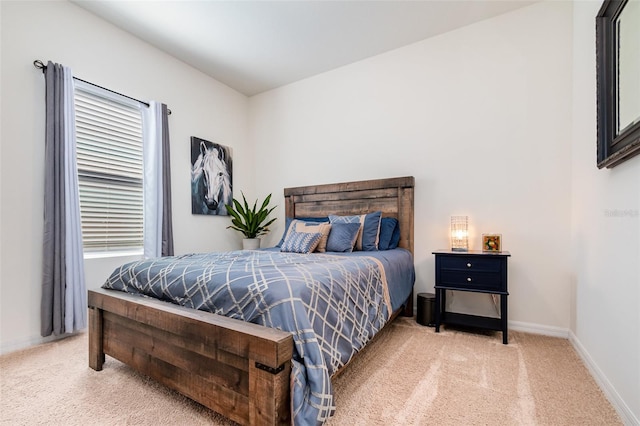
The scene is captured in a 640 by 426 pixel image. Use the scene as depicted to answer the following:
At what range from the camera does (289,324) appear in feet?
3.89

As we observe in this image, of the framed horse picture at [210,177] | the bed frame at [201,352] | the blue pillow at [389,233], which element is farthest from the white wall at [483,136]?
the bed frame at [201,352]

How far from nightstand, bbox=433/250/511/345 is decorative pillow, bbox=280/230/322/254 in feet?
3.55

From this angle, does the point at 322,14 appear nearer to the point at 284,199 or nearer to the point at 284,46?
the point at 284,46

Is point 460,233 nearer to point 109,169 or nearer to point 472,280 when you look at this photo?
point 472,280

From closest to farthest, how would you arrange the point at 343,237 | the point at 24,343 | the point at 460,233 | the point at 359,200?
the point at 24,343 → the point at 460,233 → the point at 343,237 → the point at 359,200

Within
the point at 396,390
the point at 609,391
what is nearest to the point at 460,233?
the point at 609,391

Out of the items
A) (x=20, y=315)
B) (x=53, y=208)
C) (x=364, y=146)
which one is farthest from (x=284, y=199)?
(x=20, y=315)

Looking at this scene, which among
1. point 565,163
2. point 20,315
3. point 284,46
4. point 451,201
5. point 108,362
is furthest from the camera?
point 284,46

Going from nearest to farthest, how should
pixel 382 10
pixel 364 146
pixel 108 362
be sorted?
pixel 108 362 < pixel 382 10 < pixel 364 146

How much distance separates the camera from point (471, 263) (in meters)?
2.36

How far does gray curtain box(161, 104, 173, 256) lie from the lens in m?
3.11

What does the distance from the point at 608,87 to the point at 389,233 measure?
1831mm

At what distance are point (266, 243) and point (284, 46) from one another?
2512 mm

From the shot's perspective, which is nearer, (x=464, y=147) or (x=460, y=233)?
(x=460, y=233)
